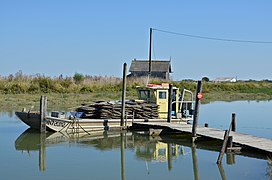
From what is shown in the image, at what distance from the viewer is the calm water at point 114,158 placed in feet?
44.9

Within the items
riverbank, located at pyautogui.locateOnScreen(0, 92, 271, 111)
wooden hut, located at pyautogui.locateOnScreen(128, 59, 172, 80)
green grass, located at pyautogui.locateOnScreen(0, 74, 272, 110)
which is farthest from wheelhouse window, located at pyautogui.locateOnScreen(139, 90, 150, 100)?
wooden hut, located at pyautogui.locateOnScreen(128, 59, 172, 80)

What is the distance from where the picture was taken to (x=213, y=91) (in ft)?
194

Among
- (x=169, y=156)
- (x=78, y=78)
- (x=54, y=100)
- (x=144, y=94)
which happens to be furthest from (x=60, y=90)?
(x=169, y=156)

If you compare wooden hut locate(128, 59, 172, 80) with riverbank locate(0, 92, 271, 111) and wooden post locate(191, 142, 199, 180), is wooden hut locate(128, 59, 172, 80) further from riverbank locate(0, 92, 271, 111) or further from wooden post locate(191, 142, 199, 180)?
wooden post locate(191, 142, 199, 180)

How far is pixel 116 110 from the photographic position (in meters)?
23.6

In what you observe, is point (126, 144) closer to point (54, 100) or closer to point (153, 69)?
point (54, 100)

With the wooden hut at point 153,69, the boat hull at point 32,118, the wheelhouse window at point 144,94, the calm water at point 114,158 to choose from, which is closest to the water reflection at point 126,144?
the calm water at point 114,158

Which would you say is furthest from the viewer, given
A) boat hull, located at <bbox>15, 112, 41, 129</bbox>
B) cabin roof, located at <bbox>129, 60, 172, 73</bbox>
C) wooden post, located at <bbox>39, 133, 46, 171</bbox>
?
cabin roof, located at <bbox>129, 60, 172, 73</bbox>

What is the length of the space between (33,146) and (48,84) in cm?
2558

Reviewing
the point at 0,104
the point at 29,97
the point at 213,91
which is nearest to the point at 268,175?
the point at 0,104

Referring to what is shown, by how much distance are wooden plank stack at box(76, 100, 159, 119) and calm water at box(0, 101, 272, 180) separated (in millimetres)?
1412

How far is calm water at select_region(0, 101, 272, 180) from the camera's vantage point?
539 inches

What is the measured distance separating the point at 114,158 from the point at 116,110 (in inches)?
287

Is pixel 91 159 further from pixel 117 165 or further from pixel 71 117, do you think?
pixel 71 117
